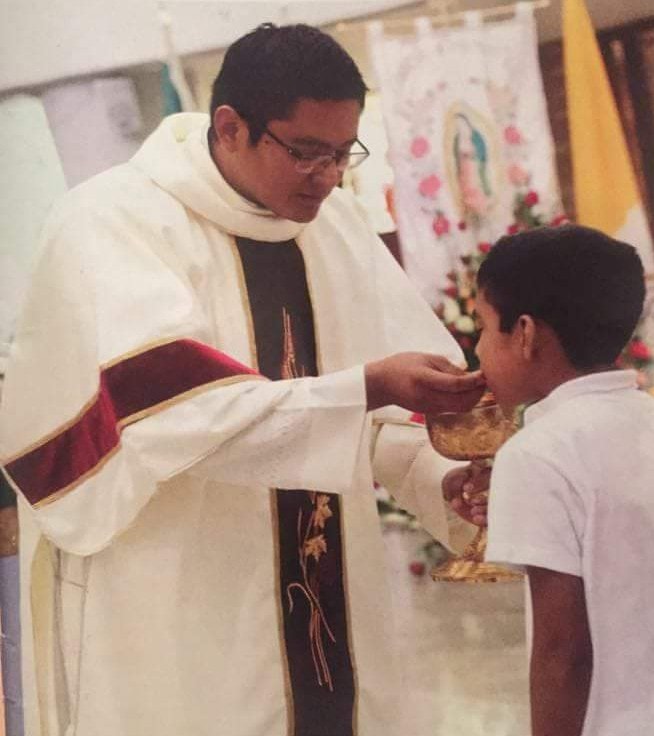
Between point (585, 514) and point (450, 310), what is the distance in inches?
24.3

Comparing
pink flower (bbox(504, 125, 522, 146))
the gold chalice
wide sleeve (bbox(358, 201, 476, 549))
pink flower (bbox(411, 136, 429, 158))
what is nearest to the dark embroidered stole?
wide sleeve (bbox(358, 201, 476, 549))

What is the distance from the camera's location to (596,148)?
1687 mm

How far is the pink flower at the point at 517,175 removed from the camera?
169 cm

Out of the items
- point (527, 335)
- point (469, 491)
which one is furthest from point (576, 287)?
point (469, 491)

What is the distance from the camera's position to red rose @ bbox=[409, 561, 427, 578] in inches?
62.7

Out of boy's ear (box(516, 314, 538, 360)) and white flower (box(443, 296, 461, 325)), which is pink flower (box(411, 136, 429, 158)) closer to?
white flower (box(443, 296, 461, 325))

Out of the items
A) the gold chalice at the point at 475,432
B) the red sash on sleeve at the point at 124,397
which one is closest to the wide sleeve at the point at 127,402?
the red sash on sleeve at the point at 124,397

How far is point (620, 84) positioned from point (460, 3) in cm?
28

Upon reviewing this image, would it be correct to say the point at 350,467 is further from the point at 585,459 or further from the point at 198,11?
the point at 198,11

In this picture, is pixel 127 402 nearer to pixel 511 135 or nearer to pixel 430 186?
pixel 430 186

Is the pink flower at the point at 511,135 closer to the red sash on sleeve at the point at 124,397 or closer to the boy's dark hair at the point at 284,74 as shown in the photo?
the boy's dark hair at the point at 284,74

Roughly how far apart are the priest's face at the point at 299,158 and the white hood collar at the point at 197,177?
2 cm

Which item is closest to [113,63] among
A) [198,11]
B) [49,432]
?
[198,11]

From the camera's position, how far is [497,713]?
1513mm
